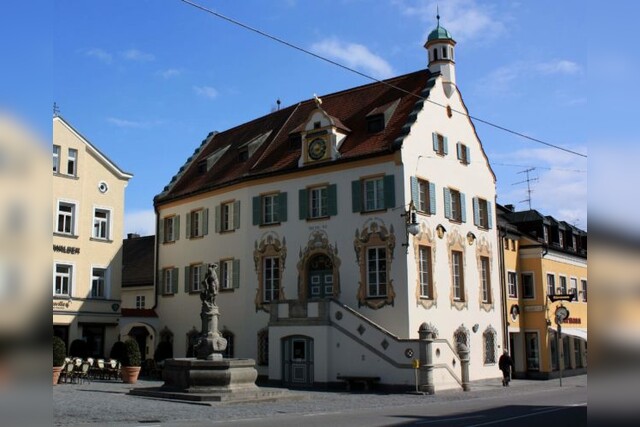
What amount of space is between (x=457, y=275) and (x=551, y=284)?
10.9 meters

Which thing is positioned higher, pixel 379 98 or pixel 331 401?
pixel 379 98

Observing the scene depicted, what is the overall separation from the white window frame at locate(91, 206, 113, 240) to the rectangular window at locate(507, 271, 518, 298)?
21794 millimetres

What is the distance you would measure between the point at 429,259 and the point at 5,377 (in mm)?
27414

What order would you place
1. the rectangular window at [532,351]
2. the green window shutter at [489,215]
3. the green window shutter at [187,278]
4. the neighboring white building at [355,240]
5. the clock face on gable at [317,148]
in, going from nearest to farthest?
the neighboring white building at [355,240] < the clock face on gable at [317,148] < the green window shutter at [489,215] < the green window shutter at [187,278] < the rectangular window at [532,351]

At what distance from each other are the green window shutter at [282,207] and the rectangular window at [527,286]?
1555 centimetres

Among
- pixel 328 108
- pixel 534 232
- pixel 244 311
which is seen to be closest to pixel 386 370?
pixel 244 311

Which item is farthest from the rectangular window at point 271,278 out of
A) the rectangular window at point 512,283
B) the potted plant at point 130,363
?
the rectangular window at point 512,283

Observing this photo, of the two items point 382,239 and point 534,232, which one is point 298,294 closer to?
point 382,239

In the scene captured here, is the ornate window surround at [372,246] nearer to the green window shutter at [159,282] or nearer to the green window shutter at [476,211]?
the green window shutter at [476,211]

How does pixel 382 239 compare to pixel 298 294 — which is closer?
pixel 382 239

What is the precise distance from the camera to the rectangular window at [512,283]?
38.2 meters

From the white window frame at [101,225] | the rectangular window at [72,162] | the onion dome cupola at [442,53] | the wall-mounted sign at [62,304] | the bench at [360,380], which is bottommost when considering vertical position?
the bench at [360,380]

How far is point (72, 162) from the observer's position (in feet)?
111

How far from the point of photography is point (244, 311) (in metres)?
33.5
